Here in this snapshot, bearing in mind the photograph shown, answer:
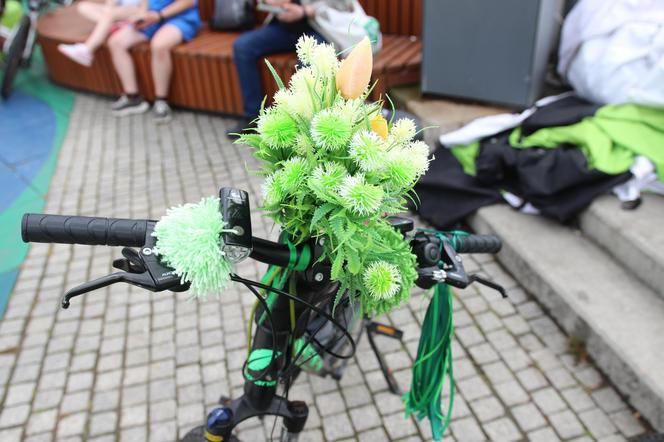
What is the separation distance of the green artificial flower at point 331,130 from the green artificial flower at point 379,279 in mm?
312

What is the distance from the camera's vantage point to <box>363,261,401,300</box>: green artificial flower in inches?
50.0

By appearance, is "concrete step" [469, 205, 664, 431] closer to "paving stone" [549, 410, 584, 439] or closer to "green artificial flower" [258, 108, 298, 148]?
"paving stone" [549, 410, 584, 439]

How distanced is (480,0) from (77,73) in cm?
485

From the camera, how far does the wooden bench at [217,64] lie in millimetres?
4949

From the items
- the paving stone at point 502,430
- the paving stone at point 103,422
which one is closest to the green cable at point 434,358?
the paving stone at point 502,430

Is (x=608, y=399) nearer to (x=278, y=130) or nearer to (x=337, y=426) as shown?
(x=337, y=426)

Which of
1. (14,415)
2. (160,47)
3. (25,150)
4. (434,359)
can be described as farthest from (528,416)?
(25,150)

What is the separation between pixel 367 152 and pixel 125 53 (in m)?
5.36

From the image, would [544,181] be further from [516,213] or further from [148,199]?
[148,199]

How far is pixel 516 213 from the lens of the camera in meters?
3.68

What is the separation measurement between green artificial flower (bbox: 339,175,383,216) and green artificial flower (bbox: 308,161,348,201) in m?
0.02

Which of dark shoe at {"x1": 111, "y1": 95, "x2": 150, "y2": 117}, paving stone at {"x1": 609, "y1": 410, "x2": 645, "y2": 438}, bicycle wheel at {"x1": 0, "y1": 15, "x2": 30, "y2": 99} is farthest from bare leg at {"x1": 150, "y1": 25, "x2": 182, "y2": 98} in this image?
paving stone at {"x1": 609, "y1": 410, "x2": 645, "y2": 438}

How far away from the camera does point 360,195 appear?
1.12 m

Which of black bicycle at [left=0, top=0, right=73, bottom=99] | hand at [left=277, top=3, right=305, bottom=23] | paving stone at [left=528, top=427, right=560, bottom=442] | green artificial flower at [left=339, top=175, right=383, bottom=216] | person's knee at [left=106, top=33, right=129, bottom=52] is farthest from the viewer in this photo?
black bicycle at [left=0, top=0, right=73, bottom=99]
